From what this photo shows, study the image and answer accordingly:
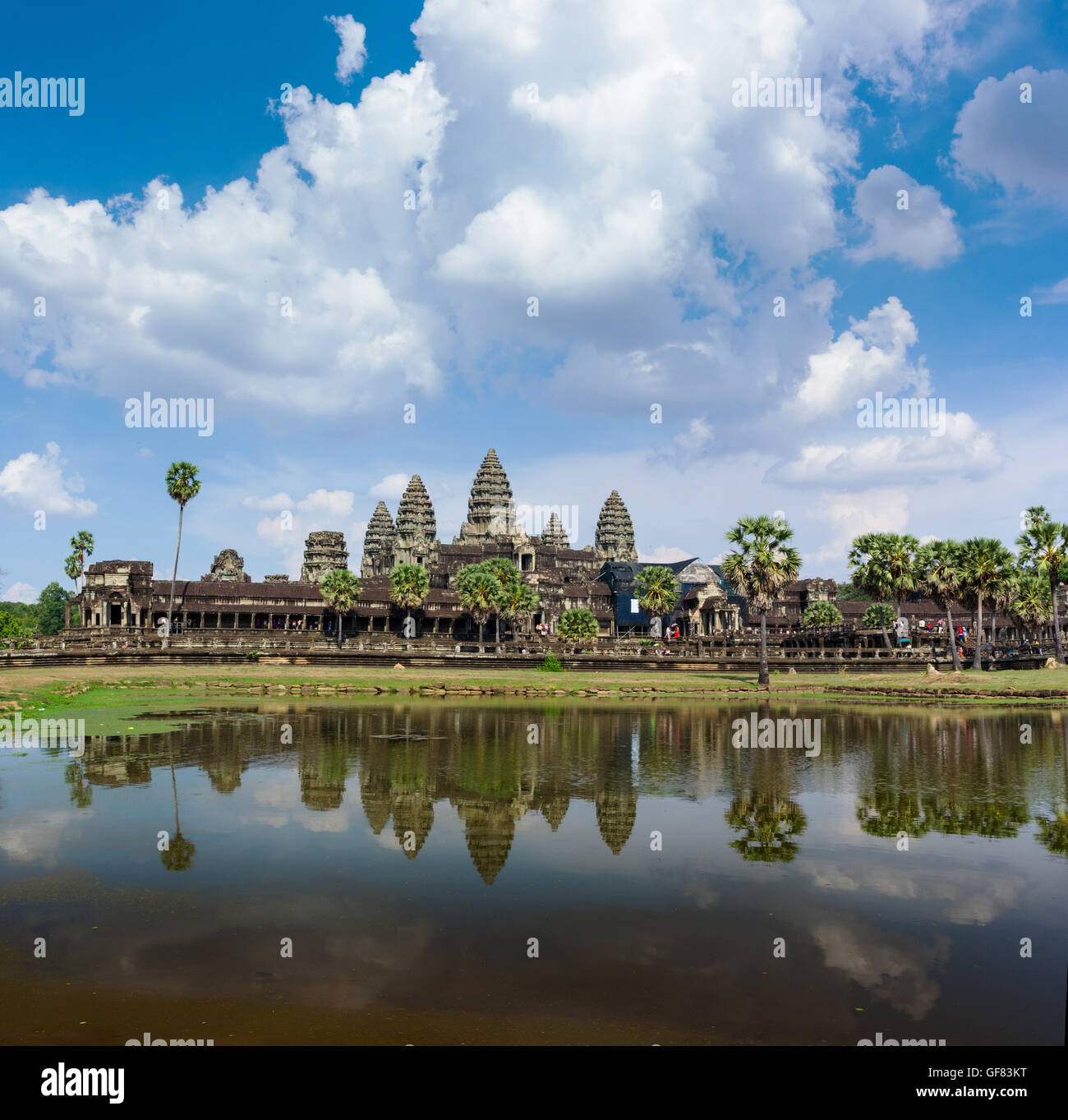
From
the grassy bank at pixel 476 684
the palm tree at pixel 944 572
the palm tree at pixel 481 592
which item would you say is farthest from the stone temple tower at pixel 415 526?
the palm tree at pixel 944 572

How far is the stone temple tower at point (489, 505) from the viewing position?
502 ft

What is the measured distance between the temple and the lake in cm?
6240

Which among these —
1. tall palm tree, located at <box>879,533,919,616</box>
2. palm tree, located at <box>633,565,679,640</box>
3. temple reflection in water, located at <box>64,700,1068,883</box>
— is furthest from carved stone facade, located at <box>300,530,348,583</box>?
temple reflection in water, located at <box>64,700,1068,883</box>

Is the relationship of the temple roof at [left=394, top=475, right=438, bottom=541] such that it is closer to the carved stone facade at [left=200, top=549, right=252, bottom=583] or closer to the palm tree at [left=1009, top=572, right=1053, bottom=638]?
the carved stone facade at [left=200, top=549, right=252, bottom=583]

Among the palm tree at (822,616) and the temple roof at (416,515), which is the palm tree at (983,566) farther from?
the temple roof at (416,515)

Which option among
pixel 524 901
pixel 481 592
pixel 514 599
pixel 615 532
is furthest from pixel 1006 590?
pixel 615 532

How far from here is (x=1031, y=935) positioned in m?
11.2

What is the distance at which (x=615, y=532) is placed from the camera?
166 meters

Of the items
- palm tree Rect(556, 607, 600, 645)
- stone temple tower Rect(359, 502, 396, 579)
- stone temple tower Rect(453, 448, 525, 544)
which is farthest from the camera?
stone temple tower Rect(359, 502, 396, 579)

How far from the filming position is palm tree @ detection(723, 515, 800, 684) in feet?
189

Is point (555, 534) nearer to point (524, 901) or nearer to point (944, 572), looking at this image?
point (944, 572)

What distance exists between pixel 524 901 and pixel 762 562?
159 ft

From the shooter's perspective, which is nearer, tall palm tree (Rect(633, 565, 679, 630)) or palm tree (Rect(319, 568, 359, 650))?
tall palm tree (Rect(633, 565, 679, 630))
